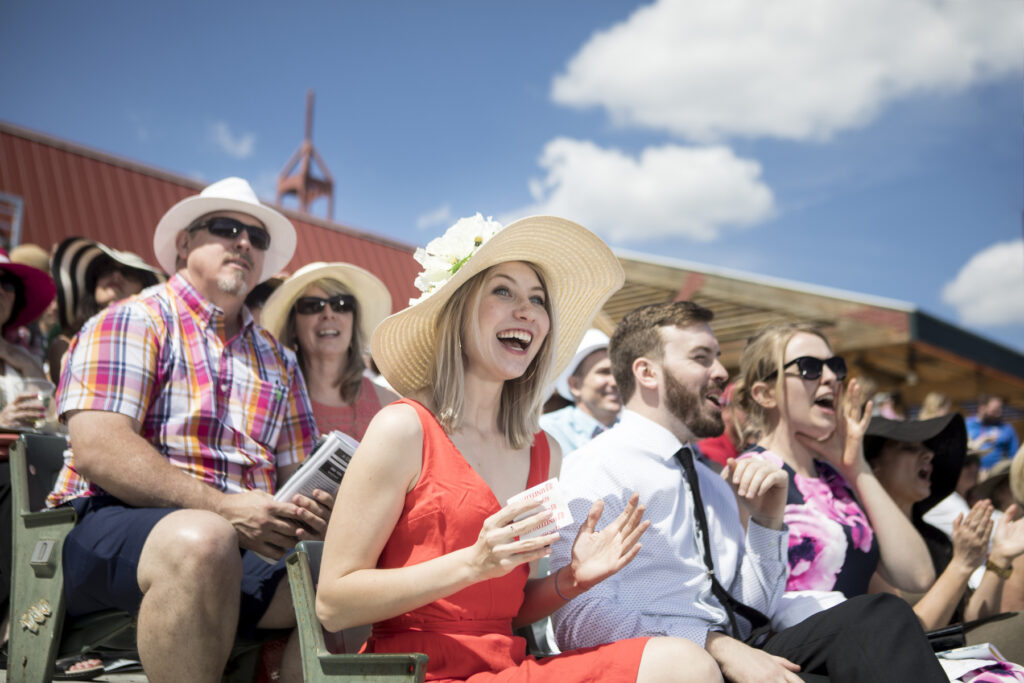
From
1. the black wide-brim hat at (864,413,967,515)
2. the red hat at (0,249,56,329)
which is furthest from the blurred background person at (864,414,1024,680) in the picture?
the red hat at (0,249,56,329)

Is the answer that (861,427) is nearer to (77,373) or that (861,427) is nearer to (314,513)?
(314,513)

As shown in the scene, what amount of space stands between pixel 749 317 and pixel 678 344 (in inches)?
355

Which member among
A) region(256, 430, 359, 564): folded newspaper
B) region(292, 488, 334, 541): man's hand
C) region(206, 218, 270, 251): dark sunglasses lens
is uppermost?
region(206, 218, 270, 251): dark sunglasses lens

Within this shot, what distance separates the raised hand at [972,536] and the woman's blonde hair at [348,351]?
2945 mm

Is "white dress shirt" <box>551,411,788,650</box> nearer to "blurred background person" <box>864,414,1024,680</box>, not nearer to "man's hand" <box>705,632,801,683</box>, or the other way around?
"man's hand" <box>705,632,801,683</box>

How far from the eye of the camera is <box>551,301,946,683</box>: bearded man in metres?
2.16

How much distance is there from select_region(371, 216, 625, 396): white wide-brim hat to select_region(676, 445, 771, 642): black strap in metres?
0.58

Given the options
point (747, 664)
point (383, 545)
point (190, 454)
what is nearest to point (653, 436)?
point (747, 664)

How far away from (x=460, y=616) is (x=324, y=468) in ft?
2.33

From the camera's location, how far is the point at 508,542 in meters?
1.58

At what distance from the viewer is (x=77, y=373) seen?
258cm

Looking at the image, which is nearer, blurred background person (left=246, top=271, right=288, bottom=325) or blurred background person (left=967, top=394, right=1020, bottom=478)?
blurred background person (left=246, top=271, right=288, bottom=325)

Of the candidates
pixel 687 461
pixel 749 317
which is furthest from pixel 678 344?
pixel 749 317

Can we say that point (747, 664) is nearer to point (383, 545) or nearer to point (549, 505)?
point (549, 505)
